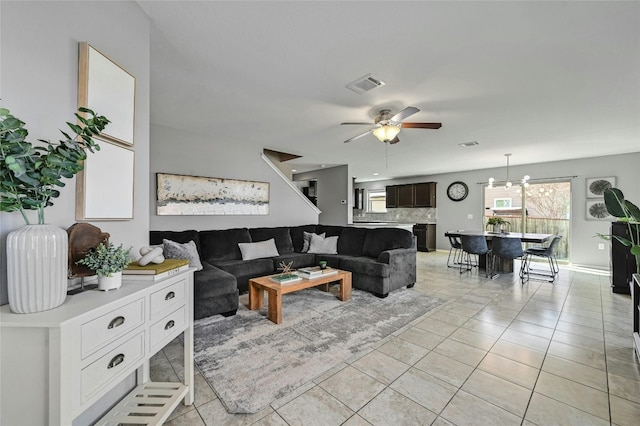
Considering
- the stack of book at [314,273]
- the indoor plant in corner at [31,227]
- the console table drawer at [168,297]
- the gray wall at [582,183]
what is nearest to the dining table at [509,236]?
the gray wall at [582,183]

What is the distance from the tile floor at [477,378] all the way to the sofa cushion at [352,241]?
70.5 inches

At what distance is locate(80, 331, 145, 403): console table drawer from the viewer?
3.17 feet

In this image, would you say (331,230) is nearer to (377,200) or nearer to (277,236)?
(277,236)

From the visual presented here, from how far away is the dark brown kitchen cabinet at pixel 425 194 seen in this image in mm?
8367

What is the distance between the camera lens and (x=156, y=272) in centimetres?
137

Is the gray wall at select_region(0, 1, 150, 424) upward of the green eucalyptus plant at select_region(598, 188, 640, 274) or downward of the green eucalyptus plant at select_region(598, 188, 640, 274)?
upward

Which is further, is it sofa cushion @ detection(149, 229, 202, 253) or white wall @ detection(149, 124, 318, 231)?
white wall @ detection(149, 124, 318, 231)

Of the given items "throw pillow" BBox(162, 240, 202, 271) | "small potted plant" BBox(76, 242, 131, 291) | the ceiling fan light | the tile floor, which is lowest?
the tile floor

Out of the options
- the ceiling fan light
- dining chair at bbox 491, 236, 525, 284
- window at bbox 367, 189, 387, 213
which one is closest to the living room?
the ceiling fan light

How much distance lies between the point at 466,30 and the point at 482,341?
253 cm

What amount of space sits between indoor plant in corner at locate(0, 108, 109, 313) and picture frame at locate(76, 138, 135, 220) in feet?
1.10

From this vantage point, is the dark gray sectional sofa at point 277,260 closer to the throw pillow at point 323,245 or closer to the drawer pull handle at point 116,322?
the throw pillow at point 323,245

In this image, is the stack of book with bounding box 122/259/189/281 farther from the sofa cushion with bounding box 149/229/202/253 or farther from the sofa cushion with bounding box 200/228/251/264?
the sofa cushion with bounding box 200/228/251/264

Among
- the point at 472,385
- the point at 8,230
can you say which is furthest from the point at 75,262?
the point at 472,385
